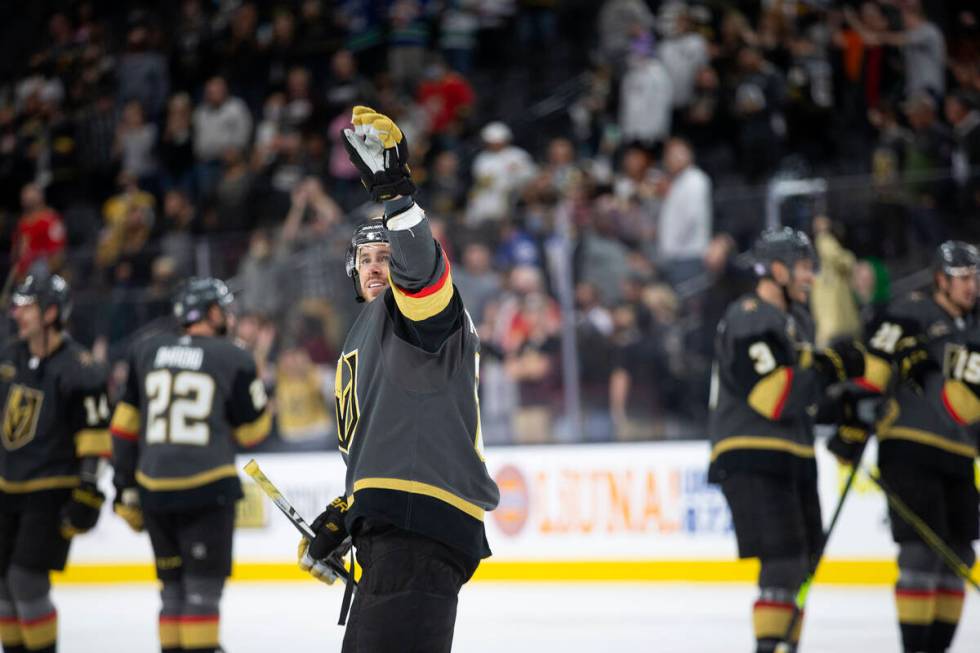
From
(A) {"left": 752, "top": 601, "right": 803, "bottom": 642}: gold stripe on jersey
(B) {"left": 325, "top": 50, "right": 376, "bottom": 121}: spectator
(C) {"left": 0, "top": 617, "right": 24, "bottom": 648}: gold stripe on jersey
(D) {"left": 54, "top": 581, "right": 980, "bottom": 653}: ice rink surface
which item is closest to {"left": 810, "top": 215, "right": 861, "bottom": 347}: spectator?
(D) {"left": 54, "top": 581, "right": 980, "bottom": 653}: ice rink surface

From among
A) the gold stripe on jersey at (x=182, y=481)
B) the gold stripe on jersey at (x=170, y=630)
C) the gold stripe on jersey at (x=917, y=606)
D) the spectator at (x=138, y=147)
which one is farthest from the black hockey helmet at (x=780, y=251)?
the spectator at (x=138, y=147)

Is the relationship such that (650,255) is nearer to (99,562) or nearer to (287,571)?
(287,571)

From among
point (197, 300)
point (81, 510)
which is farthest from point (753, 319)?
point (81, 510)

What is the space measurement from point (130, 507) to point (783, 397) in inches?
104

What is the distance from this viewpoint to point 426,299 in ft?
9.89

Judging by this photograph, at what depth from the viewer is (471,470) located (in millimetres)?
3291

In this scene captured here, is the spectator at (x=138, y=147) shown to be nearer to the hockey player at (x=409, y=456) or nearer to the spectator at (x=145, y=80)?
the spectator at (x=145, y=80)

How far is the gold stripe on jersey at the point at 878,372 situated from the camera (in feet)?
18.5

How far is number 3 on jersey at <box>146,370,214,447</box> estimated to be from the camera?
5637mm

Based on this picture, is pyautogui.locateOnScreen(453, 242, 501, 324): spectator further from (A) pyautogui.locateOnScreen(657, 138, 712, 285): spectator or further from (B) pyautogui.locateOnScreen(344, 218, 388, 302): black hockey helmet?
(B) pyautogui.locateOnScreen(344, 218, 388, 302): black hockey helmet

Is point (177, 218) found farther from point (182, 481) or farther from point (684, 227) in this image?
point (182, 481)

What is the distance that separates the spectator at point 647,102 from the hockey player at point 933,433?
217 inches

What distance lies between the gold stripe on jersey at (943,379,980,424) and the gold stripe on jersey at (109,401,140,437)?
10.6 feet

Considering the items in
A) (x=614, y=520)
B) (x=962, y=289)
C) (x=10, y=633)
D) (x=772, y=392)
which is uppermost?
(x=962, y=289)
